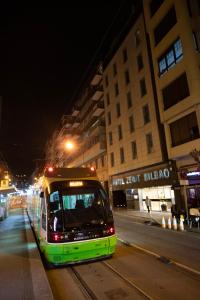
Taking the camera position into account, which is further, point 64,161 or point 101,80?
point 64,161

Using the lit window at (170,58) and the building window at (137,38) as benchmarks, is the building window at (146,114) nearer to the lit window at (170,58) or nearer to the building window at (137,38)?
the lit window at (170,58)

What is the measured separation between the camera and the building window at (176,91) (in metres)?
21.1

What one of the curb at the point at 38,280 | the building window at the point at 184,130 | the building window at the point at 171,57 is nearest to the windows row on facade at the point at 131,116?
the building window at the point at 171,57

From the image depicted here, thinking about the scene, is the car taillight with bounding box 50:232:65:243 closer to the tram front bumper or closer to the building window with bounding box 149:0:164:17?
the tram front bumper

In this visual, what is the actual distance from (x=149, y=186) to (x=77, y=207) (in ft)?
63.0

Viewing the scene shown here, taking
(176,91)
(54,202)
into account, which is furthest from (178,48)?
(54,202)

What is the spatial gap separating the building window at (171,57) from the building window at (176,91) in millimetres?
1668

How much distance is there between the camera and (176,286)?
21.4 feet

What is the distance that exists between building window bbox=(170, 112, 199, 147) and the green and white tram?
522 inches

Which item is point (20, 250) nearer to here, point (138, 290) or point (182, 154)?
point (138, 290)

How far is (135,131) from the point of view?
30109 millimetres

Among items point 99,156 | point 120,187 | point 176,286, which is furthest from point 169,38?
point 99,156

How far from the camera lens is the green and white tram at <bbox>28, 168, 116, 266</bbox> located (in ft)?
27.1

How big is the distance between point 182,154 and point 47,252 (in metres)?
16.1
